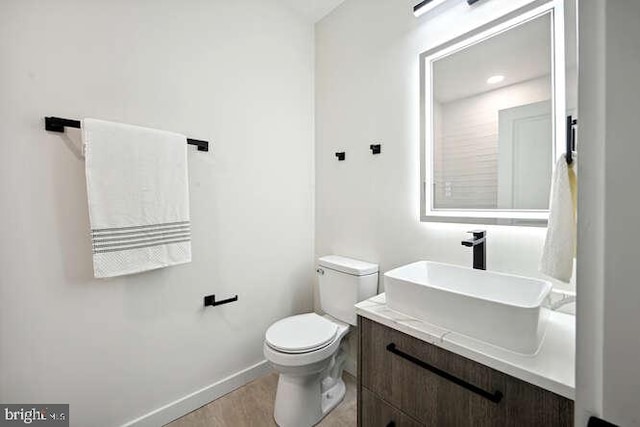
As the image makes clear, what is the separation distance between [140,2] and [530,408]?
7.41 ft

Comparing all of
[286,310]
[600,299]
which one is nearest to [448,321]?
[600,299]

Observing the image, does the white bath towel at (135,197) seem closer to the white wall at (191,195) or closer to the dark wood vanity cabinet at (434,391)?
the white wall at (191,195)

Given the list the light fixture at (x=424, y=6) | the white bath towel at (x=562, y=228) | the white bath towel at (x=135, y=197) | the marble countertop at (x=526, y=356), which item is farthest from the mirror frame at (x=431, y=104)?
the white bath towel at (x=135, y=197)

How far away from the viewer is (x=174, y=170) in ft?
4.60

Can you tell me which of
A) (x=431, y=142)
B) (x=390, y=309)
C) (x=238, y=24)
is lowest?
(x=390, y=309)

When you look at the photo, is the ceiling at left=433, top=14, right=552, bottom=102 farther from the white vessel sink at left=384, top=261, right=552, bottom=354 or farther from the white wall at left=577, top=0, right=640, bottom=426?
the white wall at left=577, top=0, right=640, bottom=426

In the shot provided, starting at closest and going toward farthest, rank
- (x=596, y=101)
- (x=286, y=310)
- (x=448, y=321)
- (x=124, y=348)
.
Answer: (x=596, y=101) < (x=448, y=321) < (x=124, y=348) < (x=286, y=310)

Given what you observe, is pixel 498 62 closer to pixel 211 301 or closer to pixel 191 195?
pixel 191 195

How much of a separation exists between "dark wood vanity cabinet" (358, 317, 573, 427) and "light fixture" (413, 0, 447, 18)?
155 cm

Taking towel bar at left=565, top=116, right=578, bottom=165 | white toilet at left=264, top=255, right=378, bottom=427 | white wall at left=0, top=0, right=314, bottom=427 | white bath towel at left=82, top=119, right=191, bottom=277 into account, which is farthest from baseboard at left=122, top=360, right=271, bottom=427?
towel bar at left=565, top=116, right=578, bottom=165

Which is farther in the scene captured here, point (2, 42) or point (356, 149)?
point (356, 149)

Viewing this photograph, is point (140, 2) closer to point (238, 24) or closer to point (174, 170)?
point (238, 24)

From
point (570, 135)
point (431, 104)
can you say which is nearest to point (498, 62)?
point (431, 104)

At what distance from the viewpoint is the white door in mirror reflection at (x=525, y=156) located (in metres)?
1.11
